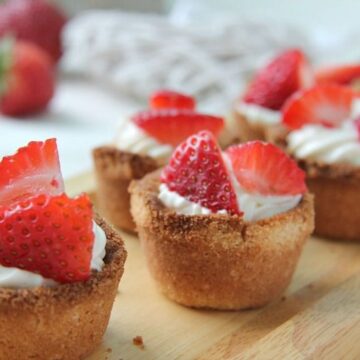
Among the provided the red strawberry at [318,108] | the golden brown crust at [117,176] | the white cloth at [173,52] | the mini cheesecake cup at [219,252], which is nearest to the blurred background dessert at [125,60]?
the white cloth at [173,52]

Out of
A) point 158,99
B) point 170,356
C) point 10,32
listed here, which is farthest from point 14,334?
point 10,32

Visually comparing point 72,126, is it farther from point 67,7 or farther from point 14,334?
point 14,334

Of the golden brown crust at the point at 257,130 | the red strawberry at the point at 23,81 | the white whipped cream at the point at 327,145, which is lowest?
the red strawberry at the point at 23,81

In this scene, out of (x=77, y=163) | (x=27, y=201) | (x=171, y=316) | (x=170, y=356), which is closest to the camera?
(x=27, y=201)

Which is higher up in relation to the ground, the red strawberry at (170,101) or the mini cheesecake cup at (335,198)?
the red strawberry at (170,101)

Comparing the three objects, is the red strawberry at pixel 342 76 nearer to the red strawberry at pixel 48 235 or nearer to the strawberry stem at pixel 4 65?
the strawberry stem at pixel 4 65
